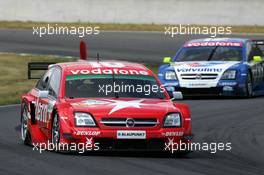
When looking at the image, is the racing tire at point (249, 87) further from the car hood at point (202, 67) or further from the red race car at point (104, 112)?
the red race car at point (104, 112)

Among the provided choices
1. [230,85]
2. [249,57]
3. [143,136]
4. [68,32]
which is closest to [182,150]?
[143,136]

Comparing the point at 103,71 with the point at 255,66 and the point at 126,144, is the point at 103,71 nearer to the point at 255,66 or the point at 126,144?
the point at 126,144

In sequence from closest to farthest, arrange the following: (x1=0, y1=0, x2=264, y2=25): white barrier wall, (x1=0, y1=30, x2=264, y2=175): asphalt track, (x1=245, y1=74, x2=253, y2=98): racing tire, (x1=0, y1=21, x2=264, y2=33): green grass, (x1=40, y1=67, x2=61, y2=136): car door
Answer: (x1=0, y1=30, x2=264, y2=175): asphalt track → (x1=40, y1=67, x2=61, y2=136): car door → (x1=245, y1=74, x2=253, y2=98): racing tire → (x1=0, y1=21, x2=264, y2=33): green grass → (x1=0, y1=0, x2=264, y2=25): white barrier wall

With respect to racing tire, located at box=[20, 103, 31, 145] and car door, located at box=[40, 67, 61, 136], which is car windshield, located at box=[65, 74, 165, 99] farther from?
racing tire, located at box=[20, 103, 31, 145]

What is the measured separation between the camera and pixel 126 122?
1259cm

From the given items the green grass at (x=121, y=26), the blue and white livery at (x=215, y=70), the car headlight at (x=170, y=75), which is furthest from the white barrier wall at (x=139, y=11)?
the car headlight at (x=170, y=75)

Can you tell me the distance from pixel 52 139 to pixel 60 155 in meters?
0.57

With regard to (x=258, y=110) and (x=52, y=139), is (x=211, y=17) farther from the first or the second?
(x=52, y=139)

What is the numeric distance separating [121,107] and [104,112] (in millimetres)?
241

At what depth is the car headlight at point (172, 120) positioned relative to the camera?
1277 cm

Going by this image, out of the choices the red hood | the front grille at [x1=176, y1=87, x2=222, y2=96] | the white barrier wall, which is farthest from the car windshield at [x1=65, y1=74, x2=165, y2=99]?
the white barrier wall

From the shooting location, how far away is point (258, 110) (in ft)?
64.6

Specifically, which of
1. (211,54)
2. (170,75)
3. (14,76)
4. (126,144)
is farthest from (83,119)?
(14,76)

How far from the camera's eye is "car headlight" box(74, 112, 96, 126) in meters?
12.6
